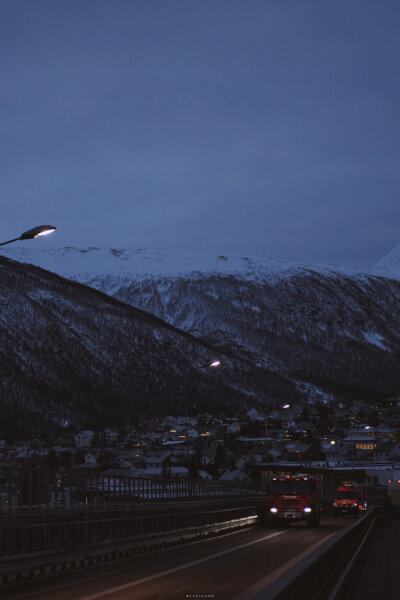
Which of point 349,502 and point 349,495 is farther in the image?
point 349,495

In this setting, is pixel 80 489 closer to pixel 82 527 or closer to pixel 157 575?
pixel 82 527

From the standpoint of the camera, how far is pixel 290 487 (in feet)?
158

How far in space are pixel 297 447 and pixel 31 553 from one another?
171329 millimetres

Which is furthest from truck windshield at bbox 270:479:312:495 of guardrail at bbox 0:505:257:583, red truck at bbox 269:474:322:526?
guardrail at bbox 0:505:257:583

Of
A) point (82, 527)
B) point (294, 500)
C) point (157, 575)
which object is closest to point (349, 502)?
point (294, 500)

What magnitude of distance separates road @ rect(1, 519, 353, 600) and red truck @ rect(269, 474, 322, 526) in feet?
37.7

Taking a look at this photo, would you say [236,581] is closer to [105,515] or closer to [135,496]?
[105,515]

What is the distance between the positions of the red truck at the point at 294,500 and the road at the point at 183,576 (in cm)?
1150

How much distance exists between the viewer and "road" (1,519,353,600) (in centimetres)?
1830

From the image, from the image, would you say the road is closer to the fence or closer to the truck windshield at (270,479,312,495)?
the fence

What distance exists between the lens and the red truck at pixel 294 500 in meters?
47.3

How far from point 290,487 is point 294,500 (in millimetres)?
867

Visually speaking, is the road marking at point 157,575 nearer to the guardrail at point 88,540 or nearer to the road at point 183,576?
the road at point 183,576

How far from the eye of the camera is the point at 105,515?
29359 mm
